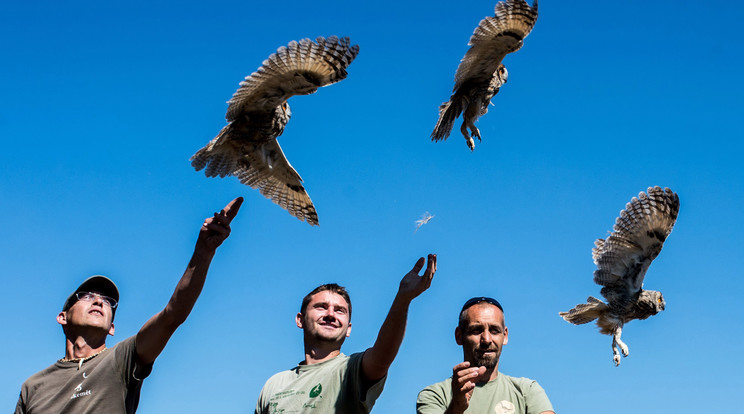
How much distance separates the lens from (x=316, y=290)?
4.33 m

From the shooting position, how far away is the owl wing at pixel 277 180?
7195mm

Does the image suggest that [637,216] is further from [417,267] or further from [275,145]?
[417,267]

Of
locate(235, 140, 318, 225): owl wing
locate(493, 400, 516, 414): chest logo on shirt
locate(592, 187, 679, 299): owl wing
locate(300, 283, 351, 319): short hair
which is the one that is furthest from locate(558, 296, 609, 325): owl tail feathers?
locate(300, 283, 351, 319): short hair

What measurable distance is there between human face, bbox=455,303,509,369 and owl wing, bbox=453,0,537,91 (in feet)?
11.2

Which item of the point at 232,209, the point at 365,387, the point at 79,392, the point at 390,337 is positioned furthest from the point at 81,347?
the point at 390,337

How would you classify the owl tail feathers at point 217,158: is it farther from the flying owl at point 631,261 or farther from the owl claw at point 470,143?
the flying owl at point 631,261

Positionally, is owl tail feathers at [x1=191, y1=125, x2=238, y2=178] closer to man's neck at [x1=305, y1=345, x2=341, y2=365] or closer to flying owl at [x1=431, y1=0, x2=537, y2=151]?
flying owl at [x1=431, y1=0, x2=537, y2=151]

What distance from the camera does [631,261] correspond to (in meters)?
7.93

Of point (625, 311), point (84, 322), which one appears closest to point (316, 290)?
point (84, 322)

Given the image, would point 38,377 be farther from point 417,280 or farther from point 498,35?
point 498,35

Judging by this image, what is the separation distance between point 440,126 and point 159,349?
13.7 ft

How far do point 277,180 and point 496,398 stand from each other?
4.12m

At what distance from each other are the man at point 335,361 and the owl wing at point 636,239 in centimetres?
449

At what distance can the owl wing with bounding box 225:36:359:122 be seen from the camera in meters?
5.74
